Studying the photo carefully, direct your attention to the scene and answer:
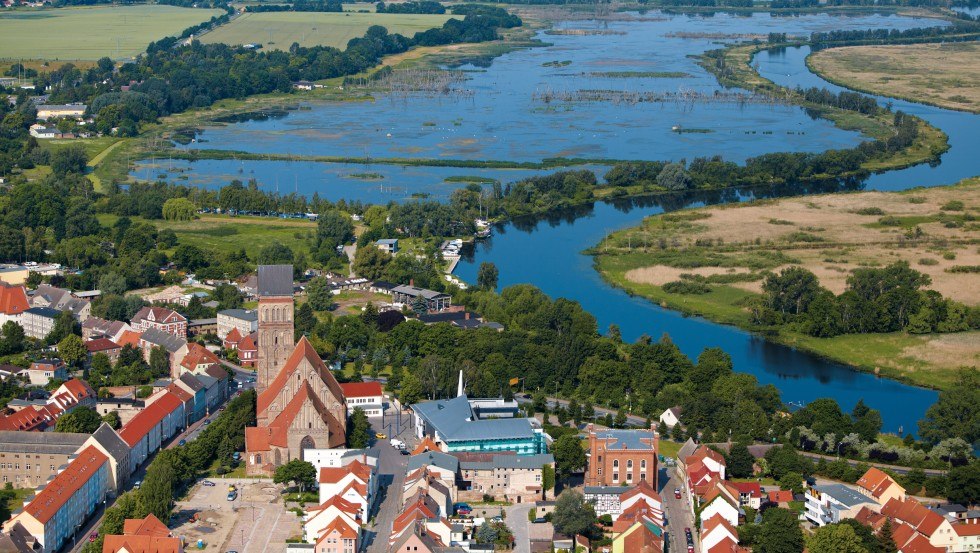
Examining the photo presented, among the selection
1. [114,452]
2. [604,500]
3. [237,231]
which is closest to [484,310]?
[237,231]

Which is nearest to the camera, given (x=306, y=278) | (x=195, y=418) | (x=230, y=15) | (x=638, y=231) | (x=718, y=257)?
(x=195, y=418)

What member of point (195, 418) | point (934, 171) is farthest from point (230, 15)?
point (195, 418)

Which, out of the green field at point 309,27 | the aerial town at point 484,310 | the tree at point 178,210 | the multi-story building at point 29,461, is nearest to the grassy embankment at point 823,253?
the aerial town at point 484,310

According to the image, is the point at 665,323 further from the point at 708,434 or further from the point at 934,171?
the point at 934,171

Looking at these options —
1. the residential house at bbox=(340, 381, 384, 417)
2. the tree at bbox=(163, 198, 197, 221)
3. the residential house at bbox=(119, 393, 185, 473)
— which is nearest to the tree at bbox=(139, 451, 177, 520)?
the residential house at bbox=(119, 393, 185, 473)

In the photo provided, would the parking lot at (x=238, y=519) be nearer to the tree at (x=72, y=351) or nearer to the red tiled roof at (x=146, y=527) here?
the red tiled roof at (x=146, y=527)

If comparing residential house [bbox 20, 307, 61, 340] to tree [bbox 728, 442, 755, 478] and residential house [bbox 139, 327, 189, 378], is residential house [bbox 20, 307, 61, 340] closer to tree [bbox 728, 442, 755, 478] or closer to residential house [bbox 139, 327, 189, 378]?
residential house [bbox 139, 327, 189, 378]
